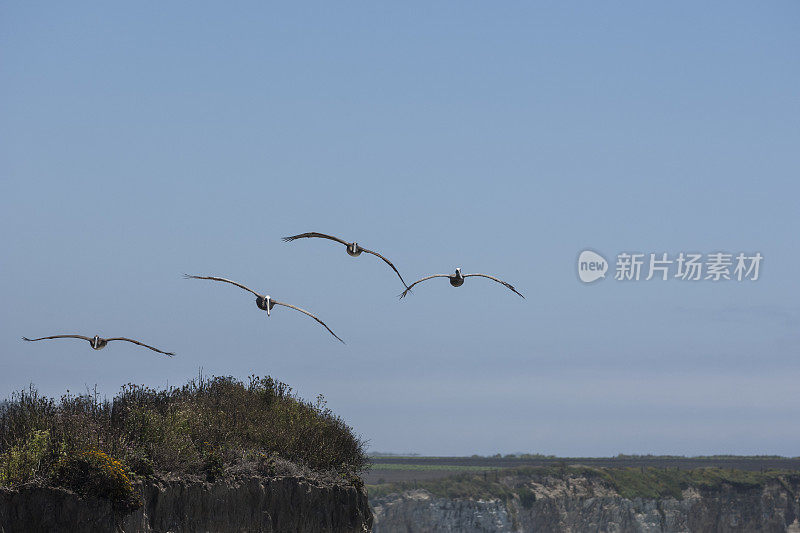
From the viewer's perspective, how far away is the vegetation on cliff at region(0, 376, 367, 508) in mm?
23828

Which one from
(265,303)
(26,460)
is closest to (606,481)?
(265,303)

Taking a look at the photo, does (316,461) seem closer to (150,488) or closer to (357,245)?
(150,488)

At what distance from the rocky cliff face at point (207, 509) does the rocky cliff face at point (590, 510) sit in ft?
250

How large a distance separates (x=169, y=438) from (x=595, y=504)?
9321cm

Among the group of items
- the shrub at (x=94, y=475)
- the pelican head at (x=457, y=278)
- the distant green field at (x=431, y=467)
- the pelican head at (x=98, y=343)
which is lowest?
the distant green field at (x=431, y=467)

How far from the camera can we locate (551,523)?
362ft

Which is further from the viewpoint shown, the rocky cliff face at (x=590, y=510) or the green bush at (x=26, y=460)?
the rocky cliff face at (x=590, y=510)

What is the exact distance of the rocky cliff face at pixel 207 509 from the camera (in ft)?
75.0

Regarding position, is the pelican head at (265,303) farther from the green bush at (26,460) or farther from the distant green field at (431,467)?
the distant green field at (431,467)

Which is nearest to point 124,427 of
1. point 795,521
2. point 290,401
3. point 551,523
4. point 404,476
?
point 290,401

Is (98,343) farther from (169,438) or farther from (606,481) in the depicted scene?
(606,481)

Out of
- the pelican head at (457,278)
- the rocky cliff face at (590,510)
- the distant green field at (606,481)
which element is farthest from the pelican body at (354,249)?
the distant green field at (606,481)

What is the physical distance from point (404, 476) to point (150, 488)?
333 ft

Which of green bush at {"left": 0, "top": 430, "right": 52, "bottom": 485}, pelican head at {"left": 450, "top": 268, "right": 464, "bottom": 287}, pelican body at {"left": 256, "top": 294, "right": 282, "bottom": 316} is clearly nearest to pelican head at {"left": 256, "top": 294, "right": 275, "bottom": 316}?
pelican body at {"left": 256, "top": 294, "right": 282, "bottom": 316}
